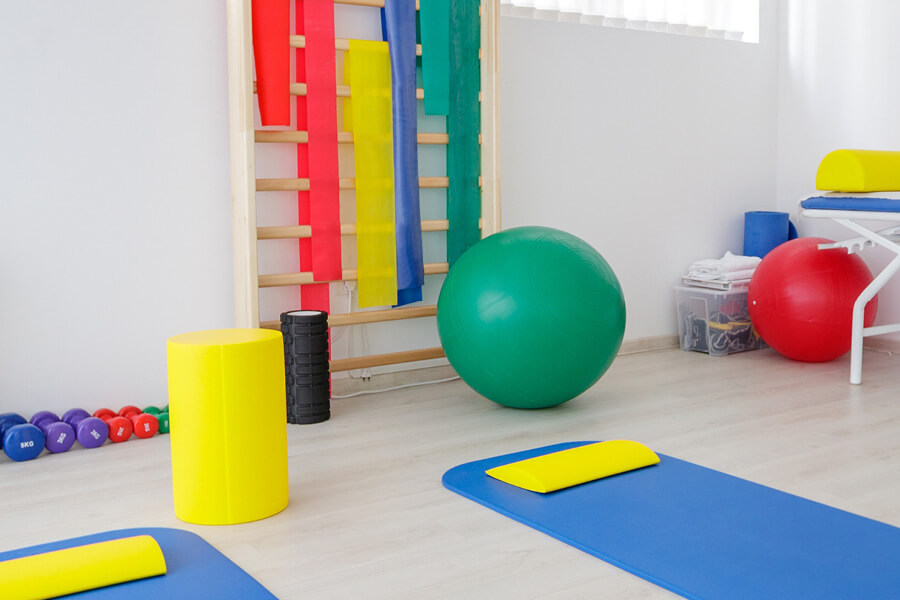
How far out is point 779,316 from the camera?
13.0ft

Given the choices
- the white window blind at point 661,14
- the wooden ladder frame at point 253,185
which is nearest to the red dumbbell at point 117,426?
the wooden ladder frame at point 253,185

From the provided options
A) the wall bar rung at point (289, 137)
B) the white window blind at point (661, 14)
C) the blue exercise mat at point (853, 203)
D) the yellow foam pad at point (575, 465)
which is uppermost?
the white window blind at point (661, 14)

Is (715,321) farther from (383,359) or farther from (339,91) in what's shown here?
(339,91)

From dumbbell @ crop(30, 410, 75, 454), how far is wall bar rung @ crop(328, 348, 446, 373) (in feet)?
3.20

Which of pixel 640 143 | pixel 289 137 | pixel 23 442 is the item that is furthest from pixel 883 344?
pixel 23 442

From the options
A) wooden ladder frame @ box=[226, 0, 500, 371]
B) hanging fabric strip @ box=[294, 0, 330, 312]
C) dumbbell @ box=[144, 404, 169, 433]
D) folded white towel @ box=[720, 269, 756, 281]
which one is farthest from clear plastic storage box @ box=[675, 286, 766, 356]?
dumbbell @ box=[144, 404, 169, 433]

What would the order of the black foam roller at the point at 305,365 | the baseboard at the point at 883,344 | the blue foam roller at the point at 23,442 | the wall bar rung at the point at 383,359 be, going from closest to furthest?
the blue foam roller at the point at 23,442 < the black foam roller at the point at 305,365 < the wall bar rung at the point at 383,359 < the baseboard at the point at 883,344

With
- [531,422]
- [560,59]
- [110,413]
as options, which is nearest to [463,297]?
[531,422]

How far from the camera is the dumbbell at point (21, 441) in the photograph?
8.85 feet

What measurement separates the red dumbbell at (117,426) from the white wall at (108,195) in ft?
0.33

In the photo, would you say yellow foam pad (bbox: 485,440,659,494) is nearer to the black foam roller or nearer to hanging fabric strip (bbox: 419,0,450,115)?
→ the black foam roller

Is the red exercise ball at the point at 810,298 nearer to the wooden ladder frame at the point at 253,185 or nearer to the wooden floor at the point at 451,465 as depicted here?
the wooden floor at the point at 451,465

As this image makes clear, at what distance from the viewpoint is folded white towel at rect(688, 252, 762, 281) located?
14.1 ft

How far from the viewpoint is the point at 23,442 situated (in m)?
2.71
